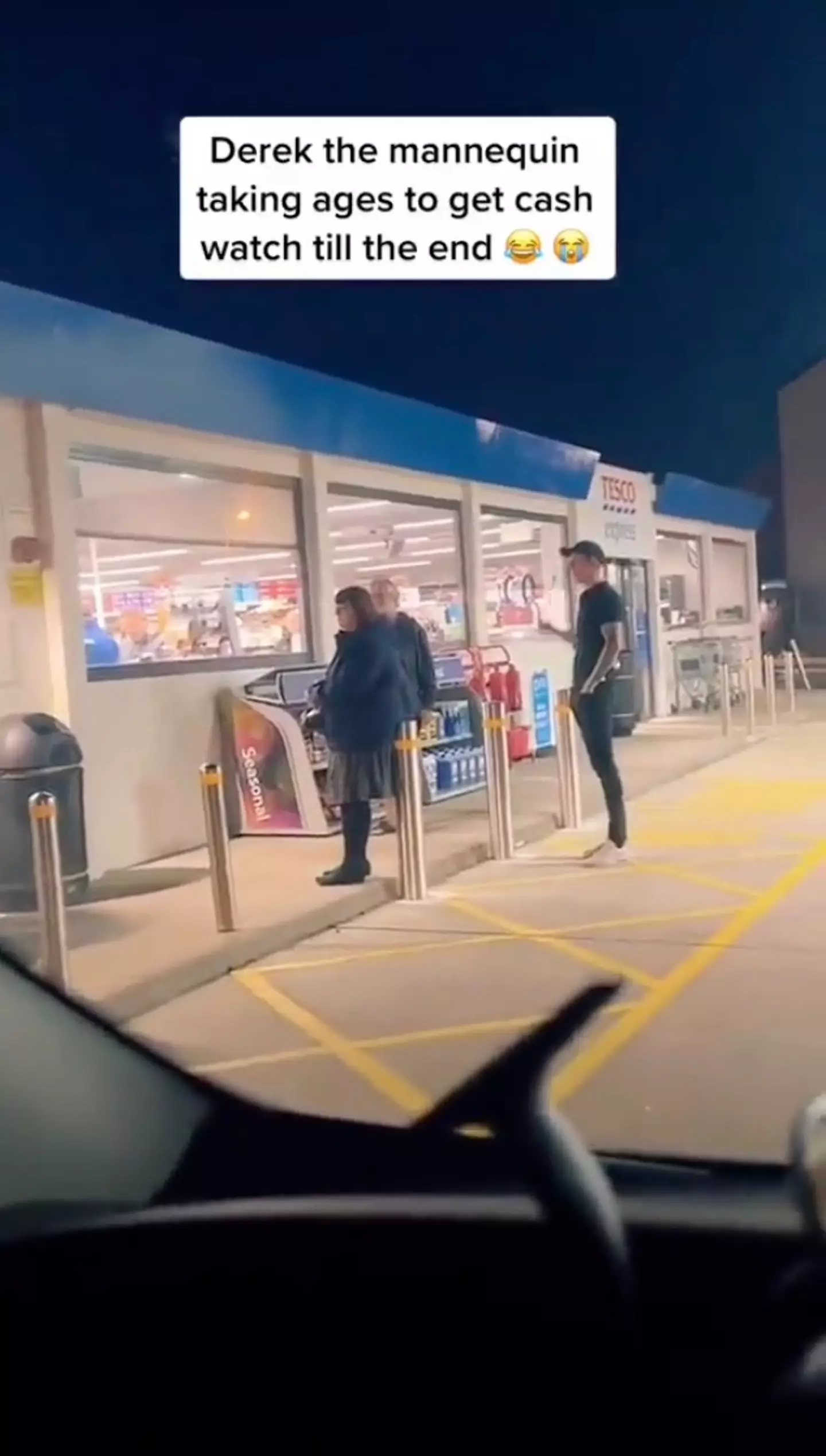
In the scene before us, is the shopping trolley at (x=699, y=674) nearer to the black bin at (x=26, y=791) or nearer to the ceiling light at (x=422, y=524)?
the ceiling light at (x=422, y=524)

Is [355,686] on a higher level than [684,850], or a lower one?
higher

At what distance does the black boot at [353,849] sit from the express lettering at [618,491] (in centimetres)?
1124

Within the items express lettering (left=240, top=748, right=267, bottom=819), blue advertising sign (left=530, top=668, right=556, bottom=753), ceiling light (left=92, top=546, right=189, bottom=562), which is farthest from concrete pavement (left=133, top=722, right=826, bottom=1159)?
blue advertising sign (left=530, top=668, right=556, bottom=753)

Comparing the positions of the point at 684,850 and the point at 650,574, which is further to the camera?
the point at 650,574

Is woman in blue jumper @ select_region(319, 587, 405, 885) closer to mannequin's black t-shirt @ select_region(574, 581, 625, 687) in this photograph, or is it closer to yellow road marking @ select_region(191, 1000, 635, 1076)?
mannequin's black t-shirt @ select_region(574, 581, 625, 687)

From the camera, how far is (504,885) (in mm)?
8977

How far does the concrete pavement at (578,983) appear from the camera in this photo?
496cm

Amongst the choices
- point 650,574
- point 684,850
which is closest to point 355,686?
point 684,850

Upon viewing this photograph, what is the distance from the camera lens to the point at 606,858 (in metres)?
9.49

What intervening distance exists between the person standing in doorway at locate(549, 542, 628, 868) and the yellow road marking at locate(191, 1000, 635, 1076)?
331 centimetres

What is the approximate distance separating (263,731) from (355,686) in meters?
2.07

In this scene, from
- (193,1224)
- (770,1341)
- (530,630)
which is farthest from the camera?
(530,630)

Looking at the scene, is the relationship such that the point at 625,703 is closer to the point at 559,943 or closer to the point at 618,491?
the point at 618,491

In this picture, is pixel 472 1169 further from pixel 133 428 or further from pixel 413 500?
pixel 413 500
